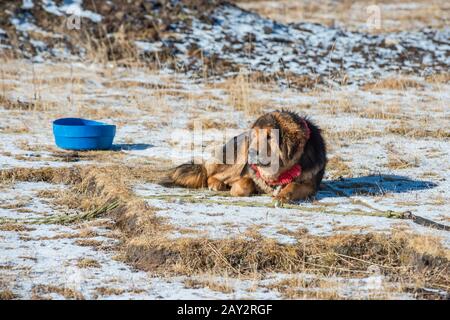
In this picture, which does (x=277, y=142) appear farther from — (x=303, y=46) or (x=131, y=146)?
(x=303, y=46)

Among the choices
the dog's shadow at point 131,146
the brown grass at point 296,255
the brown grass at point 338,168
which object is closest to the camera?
the brown grass at point 296,255

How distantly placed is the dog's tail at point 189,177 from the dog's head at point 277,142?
87cm

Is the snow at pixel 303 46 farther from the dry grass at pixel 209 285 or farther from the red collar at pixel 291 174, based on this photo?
the dry grass at pixel 209 285

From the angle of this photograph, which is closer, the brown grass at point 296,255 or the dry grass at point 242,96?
the brown grass at point 296,255

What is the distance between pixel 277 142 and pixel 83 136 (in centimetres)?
331

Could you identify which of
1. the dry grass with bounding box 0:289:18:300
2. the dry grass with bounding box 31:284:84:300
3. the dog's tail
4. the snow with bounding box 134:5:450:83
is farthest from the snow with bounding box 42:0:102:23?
the dry grass with bounding box 0:289:18:300

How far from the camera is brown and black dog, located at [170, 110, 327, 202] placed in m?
7.84

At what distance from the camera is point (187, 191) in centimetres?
845

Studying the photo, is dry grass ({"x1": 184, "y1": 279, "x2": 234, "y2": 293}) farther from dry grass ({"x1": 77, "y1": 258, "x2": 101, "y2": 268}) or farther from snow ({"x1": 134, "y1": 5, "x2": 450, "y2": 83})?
snow ({"x1": 134, "y1": 5, "x2": 450, "y2": 83})

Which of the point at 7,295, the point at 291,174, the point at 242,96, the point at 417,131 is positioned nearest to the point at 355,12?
the point at 242,96

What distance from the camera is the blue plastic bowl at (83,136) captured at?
10.1 m

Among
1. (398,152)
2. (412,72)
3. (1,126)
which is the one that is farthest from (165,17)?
(398,152)

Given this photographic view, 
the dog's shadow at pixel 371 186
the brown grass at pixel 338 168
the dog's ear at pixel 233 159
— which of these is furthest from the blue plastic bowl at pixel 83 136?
the dog's shadow at pixel 371 186
